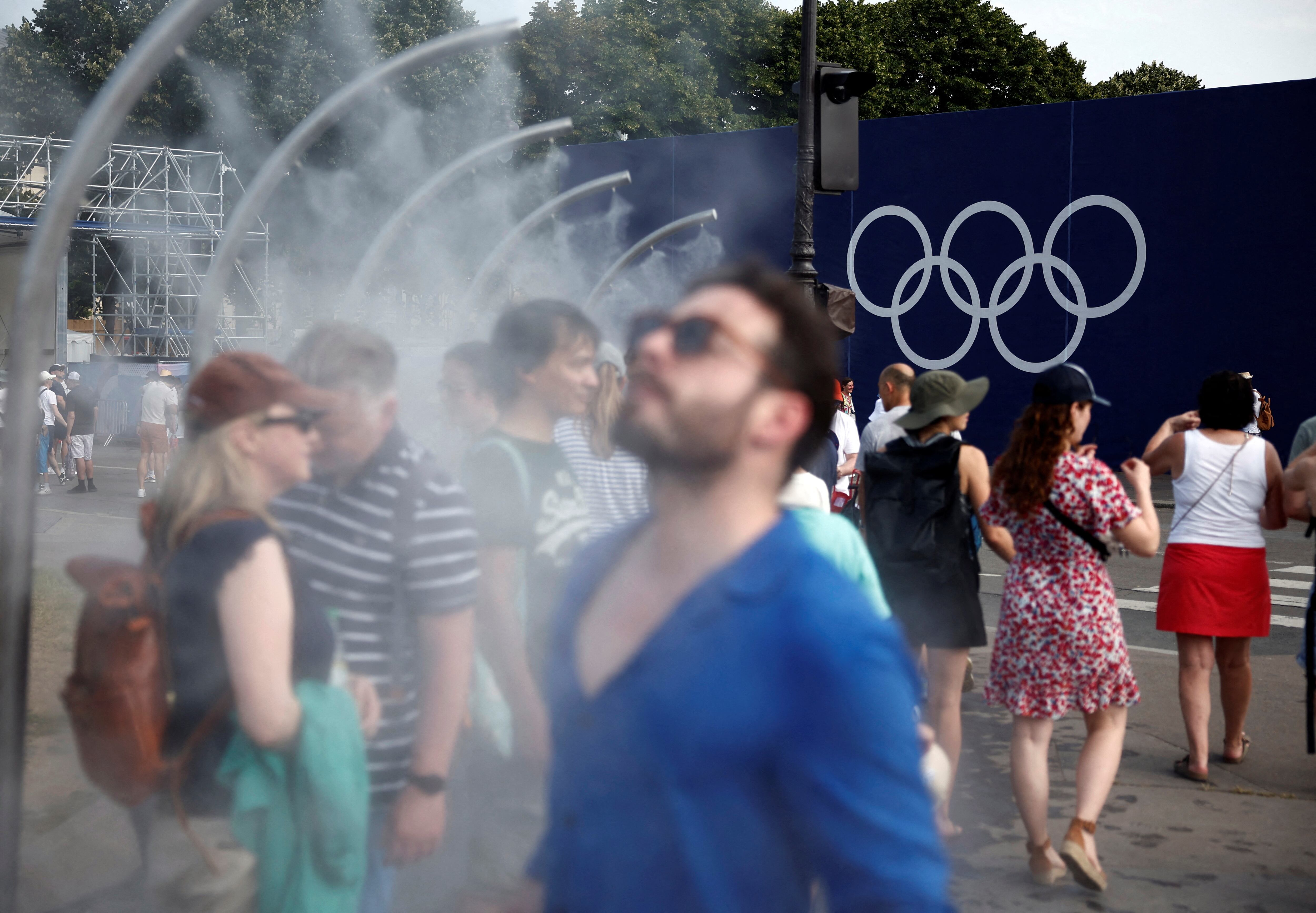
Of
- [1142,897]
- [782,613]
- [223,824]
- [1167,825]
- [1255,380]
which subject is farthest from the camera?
[1255,380]

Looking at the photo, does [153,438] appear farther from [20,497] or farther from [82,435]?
[20,497]

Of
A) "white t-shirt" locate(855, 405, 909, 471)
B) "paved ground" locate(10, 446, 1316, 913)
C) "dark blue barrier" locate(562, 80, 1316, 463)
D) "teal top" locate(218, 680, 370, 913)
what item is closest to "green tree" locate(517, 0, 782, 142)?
"dark blue barrier" locate(562, 80, 1316, 463)

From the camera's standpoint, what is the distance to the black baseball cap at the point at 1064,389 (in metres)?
4.10

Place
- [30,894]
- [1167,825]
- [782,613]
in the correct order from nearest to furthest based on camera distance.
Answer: [782,613] → [30,894] → [1167,825]

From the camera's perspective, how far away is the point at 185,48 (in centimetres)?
1650

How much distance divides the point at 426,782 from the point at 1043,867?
8.83 feet

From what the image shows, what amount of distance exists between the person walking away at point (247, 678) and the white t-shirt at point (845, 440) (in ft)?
21.9

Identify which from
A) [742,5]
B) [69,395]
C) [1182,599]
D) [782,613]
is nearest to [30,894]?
[782,613]

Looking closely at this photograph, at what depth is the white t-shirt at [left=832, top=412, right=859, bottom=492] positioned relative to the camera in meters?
8.74

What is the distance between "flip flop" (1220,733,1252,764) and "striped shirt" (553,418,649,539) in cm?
350

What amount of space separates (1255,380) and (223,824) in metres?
16.8

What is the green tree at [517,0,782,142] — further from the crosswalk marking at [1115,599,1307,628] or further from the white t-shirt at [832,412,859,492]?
the crosswalk marking at [1115,599,1307,628]

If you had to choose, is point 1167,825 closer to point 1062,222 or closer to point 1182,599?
point 1182,599

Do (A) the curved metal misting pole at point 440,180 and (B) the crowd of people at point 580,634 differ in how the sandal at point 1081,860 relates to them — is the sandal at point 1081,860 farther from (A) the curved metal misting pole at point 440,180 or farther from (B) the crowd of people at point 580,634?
(A) the curved metal misting pole at point 440,180
